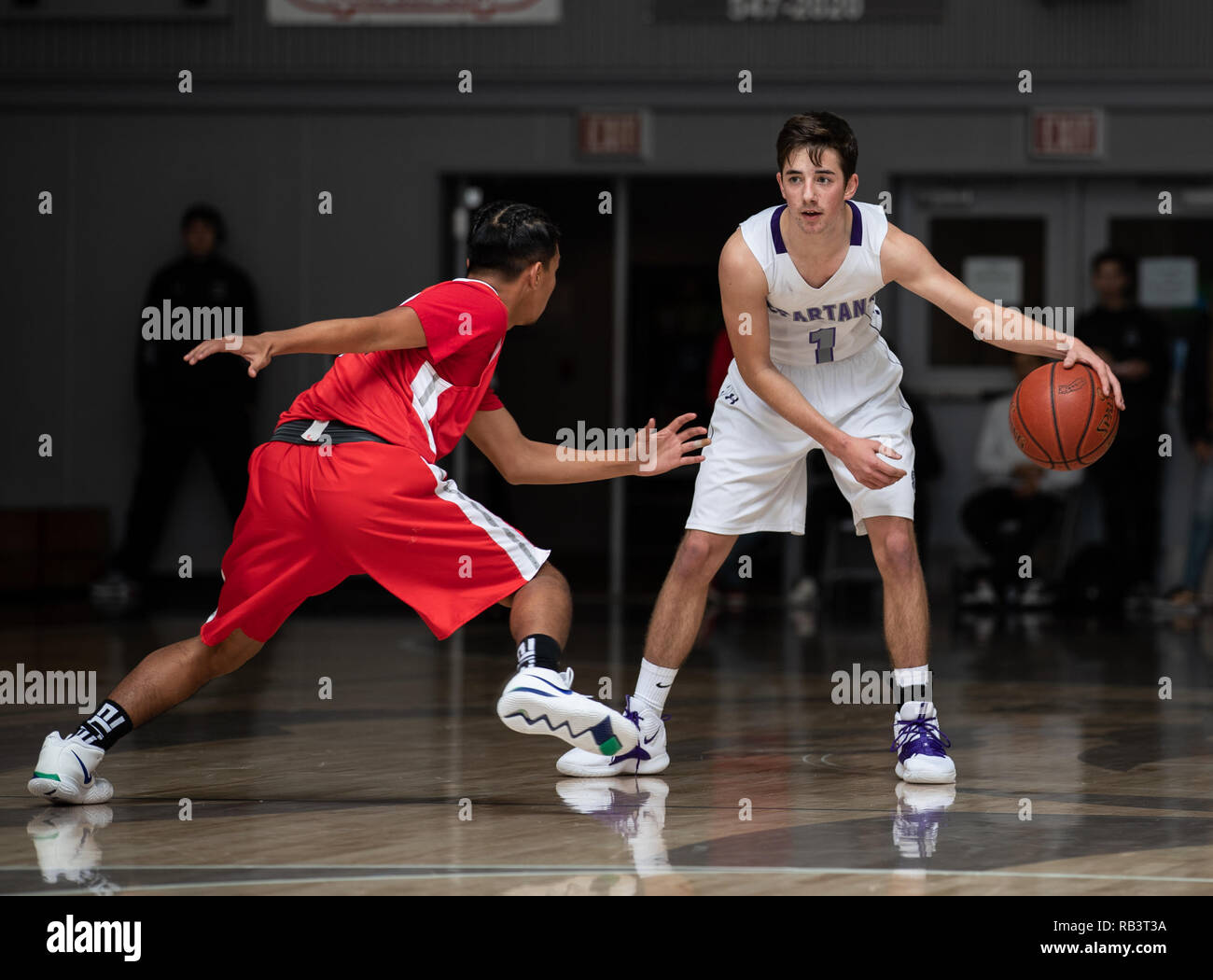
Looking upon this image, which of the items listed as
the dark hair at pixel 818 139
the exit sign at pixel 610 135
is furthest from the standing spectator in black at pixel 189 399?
the dark hair at pixel 818 139

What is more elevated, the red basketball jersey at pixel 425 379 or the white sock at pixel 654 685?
the red basketball jersey at pixel 425 379

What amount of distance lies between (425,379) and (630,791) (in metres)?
1.13

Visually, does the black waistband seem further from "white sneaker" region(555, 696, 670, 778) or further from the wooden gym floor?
"white sneaker" region(555, 696, 670, 778)

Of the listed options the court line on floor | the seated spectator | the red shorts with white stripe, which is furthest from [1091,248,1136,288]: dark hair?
the court line on floor

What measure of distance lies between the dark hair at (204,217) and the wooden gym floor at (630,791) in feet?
12.8

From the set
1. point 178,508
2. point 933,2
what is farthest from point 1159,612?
point 178,508

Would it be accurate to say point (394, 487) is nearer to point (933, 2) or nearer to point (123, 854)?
point (123, 854)

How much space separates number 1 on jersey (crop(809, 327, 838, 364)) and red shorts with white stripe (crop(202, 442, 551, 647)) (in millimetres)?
1092

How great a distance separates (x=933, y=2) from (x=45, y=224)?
5.92m

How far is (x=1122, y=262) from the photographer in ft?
29.9

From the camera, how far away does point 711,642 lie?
7.40 meters

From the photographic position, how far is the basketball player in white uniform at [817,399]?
156 inches

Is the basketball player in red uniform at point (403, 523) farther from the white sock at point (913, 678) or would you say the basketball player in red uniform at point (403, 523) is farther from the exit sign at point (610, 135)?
the exit sign at point (610, 135)

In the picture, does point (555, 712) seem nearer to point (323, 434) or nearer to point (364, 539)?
point (364, 539)
